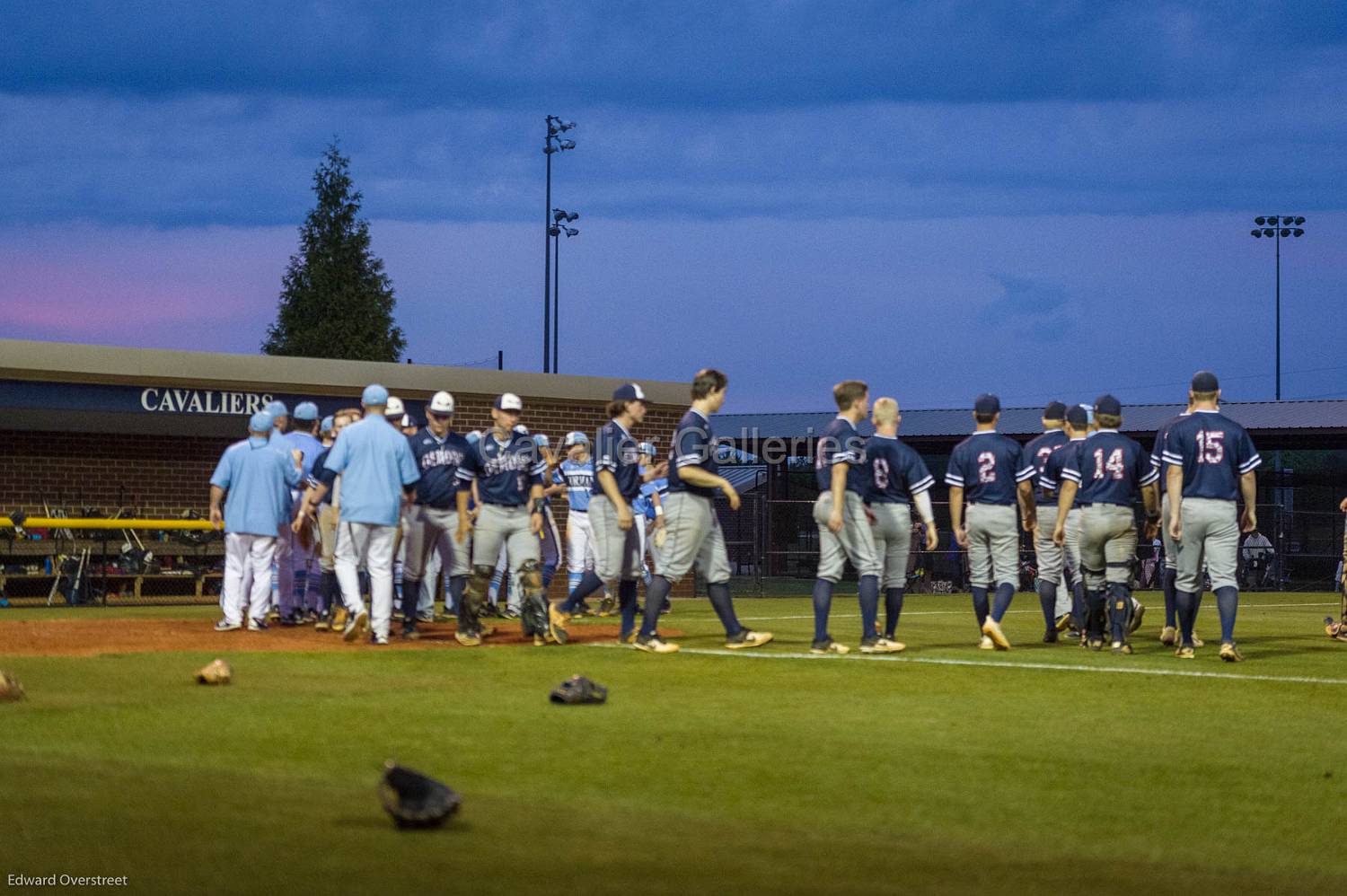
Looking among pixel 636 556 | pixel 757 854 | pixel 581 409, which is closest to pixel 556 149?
pixel 581 409

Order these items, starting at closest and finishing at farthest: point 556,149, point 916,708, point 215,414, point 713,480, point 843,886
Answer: point 843,886
point 916,708
point 713,480
point 215,414
point 556,149

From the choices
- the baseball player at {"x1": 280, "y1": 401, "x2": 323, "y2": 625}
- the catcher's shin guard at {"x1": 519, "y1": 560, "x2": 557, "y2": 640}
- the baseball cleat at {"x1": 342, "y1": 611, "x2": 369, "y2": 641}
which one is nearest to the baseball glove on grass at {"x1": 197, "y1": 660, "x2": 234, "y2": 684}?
the baseball cleat at {"x1": 342, "y1": 611, "x2": 369, "y2": 641}

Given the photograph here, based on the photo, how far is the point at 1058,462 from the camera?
15133 millimetres

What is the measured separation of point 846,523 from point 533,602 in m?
2.99

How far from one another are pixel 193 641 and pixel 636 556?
4.23 metres

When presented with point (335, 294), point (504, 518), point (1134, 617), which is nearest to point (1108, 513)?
point (1134, 617)

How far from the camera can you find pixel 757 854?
17.4ft

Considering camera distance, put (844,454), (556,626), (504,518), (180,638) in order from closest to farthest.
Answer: (844,454) → (504,518) → (556,626) → (180,638)

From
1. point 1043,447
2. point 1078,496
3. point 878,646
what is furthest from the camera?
point 1043,447

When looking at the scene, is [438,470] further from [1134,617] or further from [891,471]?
[1134,617]

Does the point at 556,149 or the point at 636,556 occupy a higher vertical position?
the point at 556,149

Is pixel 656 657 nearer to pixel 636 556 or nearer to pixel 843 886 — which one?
pixel 636 556

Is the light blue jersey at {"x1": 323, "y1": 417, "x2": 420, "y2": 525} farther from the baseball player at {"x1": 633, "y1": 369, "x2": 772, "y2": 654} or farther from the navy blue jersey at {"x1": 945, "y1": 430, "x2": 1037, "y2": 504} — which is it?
the navy blue jersey at {"x1": 945, "y1": 430, "x2": 1037, "y2": 504}

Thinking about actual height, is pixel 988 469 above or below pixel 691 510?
above
